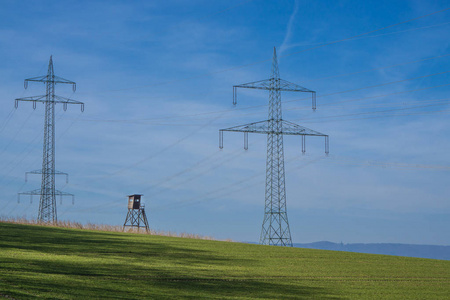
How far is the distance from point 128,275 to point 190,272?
2.71 meters

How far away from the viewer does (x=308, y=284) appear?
18062 millimetres

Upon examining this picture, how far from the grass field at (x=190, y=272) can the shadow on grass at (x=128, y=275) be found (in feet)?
0.07

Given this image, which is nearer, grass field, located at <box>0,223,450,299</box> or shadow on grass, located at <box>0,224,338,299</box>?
shadow on grass, located at <box>0,224,338,299</box>

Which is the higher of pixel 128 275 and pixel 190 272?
pixel 128 275

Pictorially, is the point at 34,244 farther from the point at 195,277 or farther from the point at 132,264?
the point at 195,277

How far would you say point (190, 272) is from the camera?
753 inches

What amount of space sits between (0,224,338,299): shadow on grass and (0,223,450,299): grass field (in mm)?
22

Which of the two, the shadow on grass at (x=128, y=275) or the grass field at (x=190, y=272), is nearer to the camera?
the shadow on grass at (x=128, y=275)

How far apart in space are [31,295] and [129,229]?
35.7 m

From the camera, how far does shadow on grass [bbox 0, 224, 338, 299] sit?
13652mm

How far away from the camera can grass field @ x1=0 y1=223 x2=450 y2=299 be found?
1427cm

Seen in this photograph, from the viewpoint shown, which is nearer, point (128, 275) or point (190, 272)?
point (128, 275)

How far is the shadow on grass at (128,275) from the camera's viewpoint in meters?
13.7

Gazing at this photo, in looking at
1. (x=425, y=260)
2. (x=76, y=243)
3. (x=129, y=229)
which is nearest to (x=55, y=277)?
(x=76, y=243)
